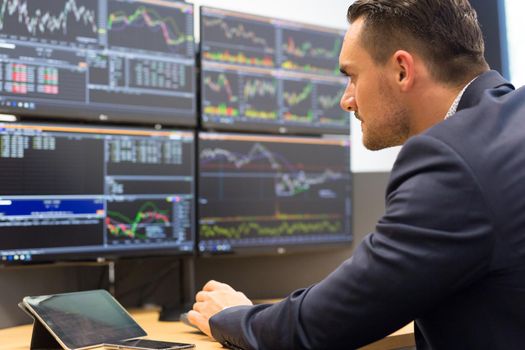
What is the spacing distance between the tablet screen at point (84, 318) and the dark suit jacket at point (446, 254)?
1.53 ft

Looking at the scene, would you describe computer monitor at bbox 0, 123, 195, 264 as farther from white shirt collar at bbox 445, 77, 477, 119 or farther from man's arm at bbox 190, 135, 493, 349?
white shirt collar at bbox 445, 77, 477, 119

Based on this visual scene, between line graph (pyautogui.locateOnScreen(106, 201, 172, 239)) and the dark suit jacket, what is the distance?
2.73ft

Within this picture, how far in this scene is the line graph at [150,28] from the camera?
195 centimetres

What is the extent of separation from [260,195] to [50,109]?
2.22 feet

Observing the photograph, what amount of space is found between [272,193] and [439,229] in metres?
1.18

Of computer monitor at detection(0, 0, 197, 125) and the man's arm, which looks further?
computer monitor at detection(0, 0, 197, 125)

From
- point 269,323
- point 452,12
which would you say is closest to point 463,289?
point 269,323

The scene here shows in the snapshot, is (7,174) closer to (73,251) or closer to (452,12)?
(73,251)

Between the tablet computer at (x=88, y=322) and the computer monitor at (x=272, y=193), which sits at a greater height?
the computer monitor at (x=272, y=193)

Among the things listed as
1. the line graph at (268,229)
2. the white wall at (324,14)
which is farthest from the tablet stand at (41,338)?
the white wall at (324,14)

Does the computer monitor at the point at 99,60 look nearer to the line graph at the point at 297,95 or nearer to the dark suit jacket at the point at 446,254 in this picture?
the line graph at the point at 297,95

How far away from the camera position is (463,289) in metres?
1.11

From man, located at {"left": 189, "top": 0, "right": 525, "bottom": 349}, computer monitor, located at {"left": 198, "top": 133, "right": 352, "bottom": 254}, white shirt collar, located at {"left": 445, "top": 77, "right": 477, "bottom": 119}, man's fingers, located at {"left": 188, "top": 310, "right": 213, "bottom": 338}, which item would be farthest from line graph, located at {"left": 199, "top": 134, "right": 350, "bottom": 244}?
white shirt collar, located at {"left": 445, "top": 77, "right": 477, "bottom": 119}

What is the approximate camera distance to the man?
1049 mm
